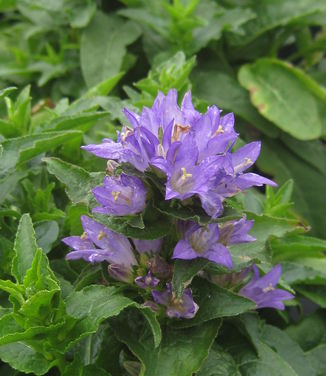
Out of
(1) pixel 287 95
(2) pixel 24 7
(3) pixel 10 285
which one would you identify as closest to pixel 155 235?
(3) pixel 10 285

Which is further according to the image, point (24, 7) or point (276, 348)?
point (24, 7)

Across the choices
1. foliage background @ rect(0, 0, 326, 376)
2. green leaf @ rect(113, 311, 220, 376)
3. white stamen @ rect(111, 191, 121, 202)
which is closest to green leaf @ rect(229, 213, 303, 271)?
foliage background @ rect(0, 0, 326, 376)

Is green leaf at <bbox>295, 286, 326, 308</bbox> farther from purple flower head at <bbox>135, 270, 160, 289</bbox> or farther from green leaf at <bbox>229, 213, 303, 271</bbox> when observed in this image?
purple flower head at <bbox>135, 270, 160, 289</bbox>

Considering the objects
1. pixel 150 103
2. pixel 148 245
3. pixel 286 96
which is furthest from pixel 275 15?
pixel 148 245

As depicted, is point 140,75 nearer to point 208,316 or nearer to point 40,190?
point 40,190

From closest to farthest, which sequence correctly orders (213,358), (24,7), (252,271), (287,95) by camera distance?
(213,358), (252,271), (287,95), (24,7)

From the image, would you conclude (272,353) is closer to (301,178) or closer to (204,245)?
(204,245)

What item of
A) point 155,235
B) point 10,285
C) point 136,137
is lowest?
point 10,285
